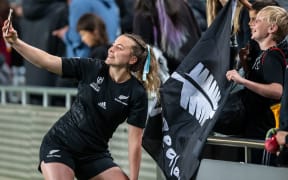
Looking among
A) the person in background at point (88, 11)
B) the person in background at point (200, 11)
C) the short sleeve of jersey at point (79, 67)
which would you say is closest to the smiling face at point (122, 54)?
the short sleeve of jersey at point (79, 67)

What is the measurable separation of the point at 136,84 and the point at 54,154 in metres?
0.82

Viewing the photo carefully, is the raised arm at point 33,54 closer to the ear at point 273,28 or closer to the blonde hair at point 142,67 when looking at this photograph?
the blonde hair at point 142,67

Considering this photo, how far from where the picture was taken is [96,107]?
23.7ft

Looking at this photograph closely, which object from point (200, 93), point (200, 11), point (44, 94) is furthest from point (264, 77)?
point (44, 94)

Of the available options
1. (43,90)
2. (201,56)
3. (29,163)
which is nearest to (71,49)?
(43,90)

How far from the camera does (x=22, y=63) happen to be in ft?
38.7

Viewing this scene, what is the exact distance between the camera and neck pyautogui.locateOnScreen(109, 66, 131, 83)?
7289 mm

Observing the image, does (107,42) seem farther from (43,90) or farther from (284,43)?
(284,43)

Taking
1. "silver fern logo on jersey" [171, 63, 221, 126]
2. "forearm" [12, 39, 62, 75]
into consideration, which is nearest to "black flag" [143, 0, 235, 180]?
"silver fern logo on jersey" [171, 63, 221, 126]

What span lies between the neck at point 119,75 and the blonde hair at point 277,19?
1.21 meters

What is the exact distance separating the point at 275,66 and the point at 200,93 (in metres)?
0.56

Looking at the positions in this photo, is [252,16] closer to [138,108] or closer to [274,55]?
[274,55]

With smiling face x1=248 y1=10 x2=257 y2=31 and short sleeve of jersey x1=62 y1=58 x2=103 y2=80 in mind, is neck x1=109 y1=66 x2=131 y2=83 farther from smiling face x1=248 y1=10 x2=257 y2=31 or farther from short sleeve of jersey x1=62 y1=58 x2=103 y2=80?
smiling face x1=248 y1=10 x2=257 y2=31

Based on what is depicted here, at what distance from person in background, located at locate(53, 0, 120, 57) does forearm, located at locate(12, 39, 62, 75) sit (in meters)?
2.62
